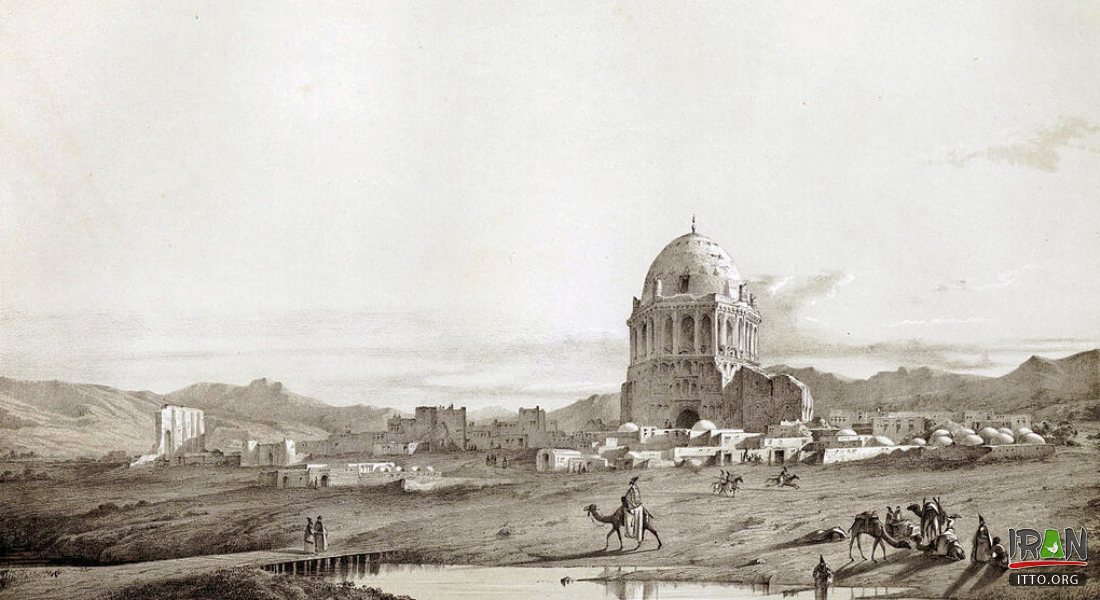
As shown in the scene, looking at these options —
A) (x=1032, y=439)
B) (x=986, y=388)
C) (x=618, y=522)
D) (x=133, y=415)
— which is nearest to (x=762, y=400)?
(x=986, y=388)

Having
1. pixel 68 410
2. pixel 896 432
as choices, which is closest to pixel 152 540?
pixel 68 410

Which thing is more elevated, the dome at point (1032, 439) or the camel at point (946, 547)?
the dome at point (1032, 439)

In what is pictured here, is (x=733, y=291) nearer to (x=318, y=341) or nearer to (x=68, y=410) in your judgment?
(x=318, y=341)

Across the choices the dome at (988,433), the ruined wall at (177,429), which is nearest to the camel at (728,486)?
the dome at (988,433)

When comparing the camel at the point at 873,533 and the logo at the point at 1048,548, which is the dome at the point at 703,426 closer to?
the camel at the point at 873,533

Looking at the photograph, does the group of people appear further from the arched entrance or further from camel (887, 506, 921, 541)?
camel (887, 506, 921, 541)

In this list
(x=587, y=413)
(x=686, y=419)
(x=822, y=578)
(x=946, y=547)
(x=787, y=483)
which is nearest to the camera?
(x=822, y=578)

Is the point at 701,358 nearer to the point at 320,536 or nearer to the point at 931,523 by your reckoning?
the point at 931,523
